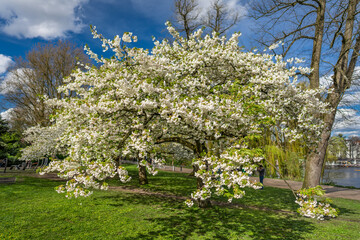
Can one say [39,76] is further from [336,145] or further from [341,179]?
[341,179]

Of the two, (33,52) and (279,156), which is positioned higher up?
(33,52)

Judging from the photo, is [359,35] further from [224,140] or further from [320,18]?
[224,140]

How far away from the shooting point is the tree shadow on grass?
6633mm

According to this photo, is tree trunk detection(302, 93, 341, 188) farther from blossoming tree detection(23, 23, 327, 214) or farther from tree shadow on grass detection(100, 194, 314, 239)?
tree shadow on grass detection(100, 194, 314, 239)

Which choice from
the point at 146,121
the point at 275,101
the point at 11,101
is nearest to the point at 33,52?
the point at 11,101

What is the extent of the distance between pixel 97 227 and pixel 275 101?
26.2 ft

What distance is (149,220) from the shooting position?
763 centimetres

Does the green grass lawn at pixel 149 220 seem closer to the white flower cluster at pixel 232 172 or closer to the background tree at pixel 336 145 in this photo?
the white flower cluster at pixel 232 172

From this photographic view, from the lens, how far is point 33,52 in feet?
81.0

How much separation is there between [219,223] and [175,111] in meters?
4.54

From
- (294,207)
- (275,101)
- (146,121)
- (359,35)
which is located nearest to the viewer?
(146,121)

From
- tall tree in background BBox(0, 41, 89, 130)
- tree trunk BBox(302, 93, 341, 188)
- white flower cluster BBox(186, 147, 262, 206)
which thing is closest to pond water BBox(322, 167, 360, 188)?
tree trunk BBox(302, 93, 341, 188)

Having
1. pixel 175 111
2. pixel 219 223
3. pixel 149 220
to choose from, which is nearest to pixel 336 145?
pixel 219 223

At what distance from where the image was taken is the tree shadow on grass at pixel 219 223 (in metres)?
6.63
